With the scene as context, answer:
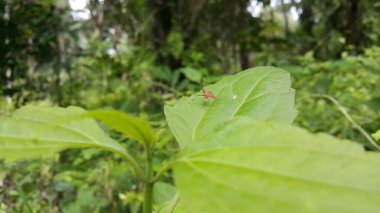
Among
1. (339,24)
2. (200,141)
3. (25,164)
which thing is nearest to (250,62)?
(339,24)

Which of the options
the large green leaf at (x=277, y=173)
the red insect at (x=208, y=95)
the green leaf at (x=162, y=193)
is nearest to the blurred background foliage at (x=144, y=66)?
the green leaf at (x=162, y=193)

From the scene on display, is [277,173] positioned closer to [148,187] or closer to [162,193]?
[148,187]

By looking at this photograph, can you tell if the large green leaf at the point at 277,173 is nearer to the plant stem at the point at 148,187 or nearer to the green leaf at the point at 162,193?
the plant stem at the point at 148,187

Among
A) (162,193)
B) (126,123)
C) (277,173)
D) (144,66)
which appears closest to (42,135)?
(126,123)

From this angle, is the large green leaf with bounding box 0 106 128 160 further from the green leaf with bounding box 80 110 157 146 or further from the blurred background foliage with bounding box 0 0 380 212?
the blurred background foliage with bounding box 0 0 380 212

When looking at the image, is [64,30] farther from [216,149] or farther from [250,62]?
[216,149]
